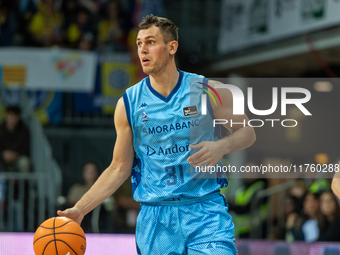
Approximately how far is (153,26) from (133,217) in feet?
19.3

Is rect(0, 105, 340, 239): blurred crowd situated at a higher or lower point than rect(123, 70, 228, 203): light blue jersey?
lower

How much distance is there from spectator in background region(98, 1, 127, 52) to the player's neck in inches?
305

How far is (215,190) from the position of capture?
3.40 m

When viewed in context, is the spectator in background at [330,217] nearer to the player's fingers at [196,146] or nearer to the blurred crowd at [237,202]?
the blurred crowd at [237,202]

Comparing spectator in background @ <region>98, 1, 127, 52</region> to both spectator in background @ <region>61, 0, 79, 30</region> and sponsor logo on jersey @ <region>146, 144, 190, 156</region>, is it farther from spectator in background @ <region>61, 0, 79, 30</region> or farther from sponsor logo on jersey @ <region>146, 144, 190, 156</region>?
sponsor logo on jersey @ <region>146, 144, 190, 156</region>

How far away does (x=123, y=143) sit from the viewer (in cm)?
353

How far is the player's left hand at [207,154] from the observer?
3.11m

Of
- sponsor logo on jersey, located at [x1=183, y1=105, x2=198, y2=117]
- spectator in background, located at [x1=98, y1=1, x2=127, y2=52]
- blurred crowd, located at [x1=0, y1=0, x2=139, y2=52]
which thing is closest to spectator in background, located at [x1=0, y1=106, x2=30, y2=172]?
blurred crowd, located at [x1=0, y1=0, x2=139, y2=52]

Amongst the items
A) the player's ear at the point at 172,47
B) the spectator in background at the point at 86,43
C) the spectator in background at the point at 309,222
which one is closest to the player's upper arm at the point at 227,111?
the player's ear at the point at 172,47

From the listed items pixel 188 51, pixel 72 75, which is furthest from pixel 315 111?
pixel 72 75

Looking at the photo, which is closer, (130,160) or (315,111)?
(130,160)

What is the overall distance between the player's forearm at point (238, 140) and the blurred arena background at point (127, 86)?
12.4ft

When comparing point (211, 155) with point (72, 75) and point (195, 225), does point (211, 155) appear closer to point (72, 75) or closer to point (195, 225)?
point (195, 225)

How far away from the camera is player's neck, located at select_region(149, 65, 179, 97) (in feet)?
11.6
